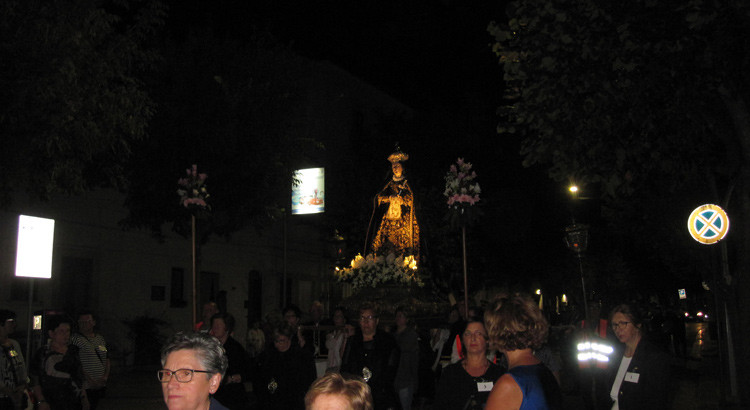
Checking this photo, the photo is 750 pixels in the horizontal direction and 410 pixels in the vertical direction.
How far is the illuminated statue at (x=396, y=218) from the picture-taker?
17281mm

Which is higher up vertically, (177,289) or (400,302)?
(177,289)

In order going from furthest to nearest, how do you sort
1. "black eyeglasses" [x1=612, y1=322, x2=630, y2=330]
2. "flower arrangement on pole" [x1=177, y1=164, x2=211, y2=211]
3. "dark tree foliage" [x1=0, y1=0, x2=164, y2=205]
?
"flower arrangement on pole" [x1=177, y1=164, x2=211, y2=211], "dark tree foliage" [x1=0, y1=0, x2=164, y2=205], "black eyeglasses" [x1=612, y1=322, x2=630, y2=330]

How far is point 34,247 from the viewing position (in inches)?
323

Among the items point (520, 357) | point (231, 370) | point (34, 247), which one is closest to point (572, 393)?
point (231, 370)

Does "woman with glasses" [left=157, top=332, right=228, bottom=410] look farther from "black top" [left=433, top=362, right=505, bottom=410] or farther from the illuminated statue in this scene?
the illuminated statue

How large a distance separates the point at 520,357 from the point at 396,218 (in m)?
13.5

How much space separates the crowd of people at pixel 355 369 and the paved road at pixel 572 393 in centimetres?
440

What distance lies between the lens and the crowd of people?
3707 mm

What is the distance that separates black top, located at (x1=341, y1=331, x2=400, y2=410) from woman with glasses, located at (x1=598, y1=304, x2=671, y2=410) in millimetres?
2108

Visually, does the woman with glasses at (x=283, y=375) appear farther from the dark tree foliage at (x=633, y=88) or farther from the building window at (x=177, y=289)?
the building window at (x=177, y=289)

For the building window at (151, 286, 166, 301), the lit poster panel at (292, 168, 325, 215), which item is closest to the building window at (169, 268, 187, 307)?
the building window at (151, 286, 166, 301)

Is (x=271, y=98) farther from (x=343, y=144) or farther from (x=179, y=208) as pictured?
(x=343, y=144)

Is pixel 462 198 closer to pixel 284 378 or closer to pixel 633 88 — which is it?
pixel 633 88

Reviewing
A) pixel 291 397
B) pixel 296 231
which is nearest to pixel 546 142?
pixel 291 397
